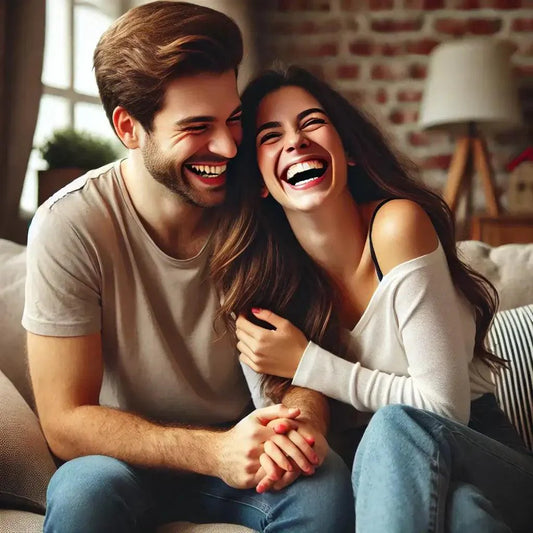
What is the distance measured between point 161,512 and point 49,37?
1.28 m

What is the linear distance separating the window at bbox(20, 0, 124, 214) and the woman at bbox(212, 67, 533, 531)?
0.60 m

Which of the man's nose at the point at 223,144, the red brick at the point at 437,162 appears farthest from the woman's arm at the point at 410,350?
the red brick at the point at 437,162

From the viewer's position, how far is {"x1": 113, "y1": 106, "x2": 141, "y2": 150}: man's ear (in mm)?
1070

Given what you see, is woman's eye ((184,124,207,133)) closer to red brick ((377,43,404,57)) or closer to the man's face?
the man's face

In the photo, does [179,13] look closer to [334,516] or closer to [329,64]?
[334,516]

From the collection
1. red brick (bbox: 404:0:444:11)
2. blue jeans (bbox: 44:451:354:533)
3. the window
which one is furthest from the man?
red brick (bbox: 404:0:444:11)

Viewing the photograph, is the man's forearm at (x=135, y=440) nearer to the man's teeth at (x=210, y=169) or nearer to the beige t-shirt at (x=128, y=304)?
the beige t-shirt at (x=128, y=304)

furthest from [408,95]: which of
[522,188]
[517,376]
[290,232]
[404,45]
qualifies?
[290,232]

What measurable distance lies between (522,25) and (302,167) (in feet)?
7.06

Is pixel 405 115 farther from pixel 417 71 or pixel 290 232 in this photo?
pixel 290 232

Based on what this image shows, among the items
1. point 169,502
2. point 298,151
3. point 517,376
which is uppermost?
point 298,151

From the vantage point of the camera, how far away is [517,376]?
132cm

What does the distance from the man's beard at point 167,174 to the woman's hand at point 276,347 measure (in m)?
0.18

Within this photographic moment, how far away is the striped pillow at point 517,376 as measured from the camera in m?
1.32
